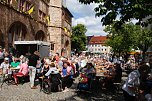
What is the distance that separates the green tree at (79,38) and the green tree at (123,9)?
7549 centimetres

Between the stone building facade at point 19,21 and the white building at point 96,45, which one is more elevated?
the white building at point 96,45

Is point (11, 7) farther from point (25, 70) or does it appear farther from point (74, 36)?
point (74, 36)

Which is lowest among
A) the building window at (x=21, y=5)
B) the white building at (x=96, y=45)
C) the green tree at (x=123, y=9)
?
the green tree at (x=123, y=9)

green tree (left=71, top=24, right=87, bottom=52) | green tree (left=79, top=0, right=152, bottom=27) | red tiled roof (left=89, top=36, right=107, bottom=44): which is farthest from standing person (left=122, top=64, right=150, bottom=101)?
red tiled roof (left=89, top=36, right=107, bottom=44)

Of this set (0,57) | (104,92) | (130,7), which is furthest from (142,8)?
(0,57)

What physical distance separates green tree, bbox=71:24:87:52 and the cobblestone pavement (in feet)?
242

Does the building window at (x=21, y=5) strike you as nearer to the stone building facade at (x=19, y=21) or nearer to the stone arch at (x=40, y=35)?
the stone building facade at (x=19, y=21)

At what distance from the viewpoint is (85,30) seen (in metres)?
95.2

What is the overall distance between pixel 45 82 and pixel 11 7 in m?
17.5

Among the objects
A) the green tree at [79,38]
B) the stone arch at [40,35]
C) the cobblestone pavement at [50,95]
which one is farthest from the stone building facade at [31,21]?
the green tree at [79,38]

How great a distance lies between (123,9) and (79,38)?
78483mm

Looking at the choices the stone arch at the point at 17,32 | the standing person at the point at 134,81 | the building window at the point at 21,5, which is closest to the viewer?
the standing person at the point at 134,81

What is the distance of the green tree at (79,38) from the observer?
297 ft

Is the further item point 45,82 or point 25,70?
point 25,70
